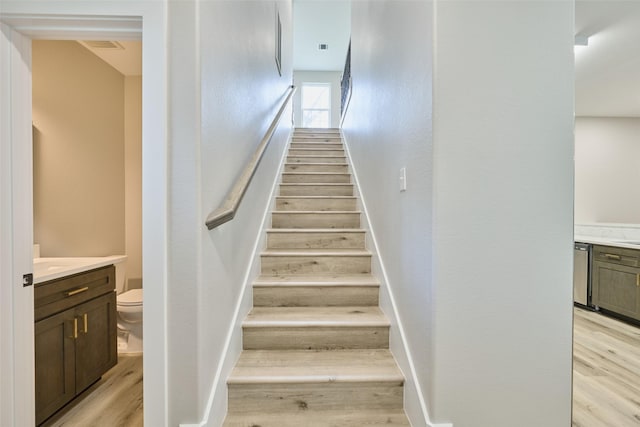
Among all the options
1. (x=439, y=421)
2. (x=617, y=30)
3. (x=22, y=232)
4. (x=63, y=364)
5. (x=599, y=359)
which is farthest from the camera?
(x=617, y=30)

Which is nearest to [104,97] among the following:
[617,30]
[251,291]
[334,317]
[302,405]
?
[251,291]

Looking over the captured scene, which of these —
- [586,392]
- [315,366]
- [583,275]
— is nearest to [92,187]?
[315,366]

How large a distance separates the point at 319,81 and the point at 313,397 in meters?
7.49

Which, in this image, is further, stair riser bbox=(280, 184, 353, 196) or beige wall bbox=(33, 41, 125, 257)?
stair riser bbox=(280, 184, 353, 196)

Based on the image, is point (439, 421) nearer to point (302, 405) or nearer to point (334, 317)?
point (302, 405)

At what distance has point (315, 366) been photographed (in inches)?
65.5

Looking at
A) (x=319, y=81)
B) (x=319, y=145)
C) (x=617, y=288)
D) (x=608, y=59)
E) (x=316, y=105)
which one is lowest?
(x=617, y=288)

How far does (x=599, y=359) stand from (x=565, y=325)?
1831mm

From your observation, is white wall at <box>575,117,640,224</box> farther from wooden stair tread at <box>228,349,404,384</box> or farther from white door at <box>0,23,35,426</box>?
white door at <box>0,23,35,426</box>

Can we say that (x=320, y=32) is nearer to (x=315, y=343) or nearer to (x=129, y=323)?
(x=129, y=323)

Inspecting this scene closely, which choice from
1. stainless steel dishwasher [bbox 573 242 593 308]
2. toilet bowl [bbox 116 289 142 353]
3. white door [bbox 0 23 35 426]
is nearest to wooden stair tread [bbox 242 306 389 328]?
white door [bbox 0 23 35 426]

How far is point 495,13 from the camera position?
4.28 feet

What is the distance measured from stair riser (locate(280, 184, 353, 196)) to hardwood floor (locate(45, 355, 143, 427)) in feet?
6.64

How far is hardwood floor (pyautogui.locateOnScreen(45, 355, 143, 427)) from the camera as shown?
69.0 inches
